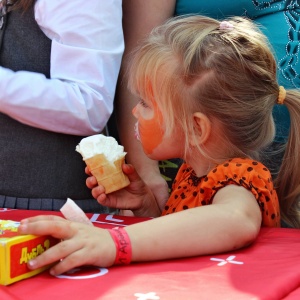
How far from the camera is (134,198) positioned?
6.50ft

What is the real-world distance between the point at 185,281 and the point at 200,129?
68 centimetres

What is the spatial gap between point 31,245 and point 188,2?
1.25 metres

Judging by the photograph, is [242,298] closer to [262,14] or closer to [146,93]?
[146,93]

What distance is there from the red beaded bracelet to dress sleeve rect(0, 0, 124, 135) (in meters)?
0.67

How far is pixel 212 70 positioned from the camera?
1710 millimetres

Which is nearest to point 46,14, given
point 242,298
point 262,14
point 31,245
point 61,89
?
point 61,89

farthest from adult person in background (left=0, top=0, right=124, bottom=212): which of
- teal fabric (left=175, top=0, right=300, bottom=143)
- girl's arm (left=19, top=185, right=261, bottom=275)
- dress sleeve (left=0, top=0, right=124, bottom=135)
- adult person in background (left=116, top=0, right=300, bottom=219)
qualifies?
girl's arm (left=19, top=185, right=261, bottom=275)

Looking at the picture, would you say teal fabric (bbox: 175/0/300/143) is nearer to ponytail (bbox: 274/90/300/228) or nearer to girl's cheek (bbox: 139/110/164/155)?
ponytail (bbox: 274/90/300/228)

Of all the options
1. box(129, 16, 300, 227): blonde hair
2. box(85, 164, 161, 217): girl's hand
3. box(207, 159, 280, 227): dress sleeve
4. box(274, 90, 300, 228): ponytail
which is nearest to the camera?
box(207, 159, 280, 227): dress sleeve

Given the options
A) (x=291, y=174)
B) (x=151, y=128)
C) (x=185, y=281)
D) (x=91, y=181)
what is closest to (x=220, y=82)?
(x=151, y=128)

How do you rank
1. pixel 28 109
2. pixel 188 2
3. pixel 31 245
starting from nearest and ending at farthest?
pixel 31 245 → pixel 28 109 → pixel 188 2

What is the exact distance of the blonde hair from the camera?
1.71 metres

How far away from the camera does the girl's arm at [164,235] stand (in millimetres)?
1171

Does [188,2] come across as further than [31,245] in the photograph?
Yes
